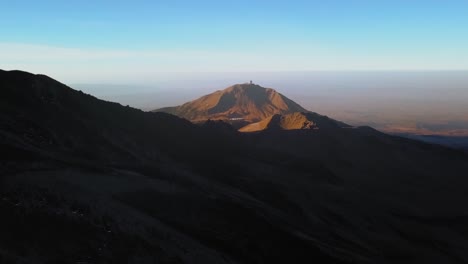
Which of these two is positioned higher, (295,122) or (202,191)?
(202,191)

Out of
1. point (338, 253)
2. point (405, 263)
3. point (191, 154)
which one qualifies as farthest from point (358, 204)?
point (338, 253)

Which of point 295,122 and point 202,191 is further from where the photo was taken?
point 295,122

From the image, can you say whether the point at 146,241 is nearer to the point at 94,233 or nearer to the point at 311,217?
the point at 94,233

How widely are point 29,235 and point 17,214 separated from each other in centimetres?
179

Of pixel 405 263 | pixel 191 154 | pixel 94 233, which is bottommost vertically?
pixel 405 263

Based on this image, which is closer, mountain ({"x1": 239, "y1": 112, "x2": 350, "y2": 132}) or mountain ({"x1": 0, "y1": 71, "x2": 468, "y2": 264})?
mountain ({"x1": 0, "y1": 71, "x2": 468, "y2": 264})

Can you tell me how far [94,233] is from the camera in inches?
819

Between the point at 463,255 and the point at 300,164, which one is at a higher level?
the point at 300,164

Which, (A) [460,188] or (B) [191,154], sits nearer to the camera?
(B) [191,154]

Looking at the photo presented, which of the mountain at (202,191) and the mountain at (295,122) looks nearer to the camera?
the mountain at (202,191)

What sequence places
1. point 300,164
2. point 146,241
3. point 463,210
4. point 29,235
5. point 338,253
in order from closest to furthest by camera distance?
point 29,235 → point 146,241 → point 338,253 → point 463,210 → point 300,164

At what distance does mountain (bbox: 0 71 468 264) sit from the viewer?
2155cm

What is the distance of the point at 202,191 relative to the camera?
1528 inches

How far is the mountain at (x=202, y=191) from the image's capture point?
21.5 metres
